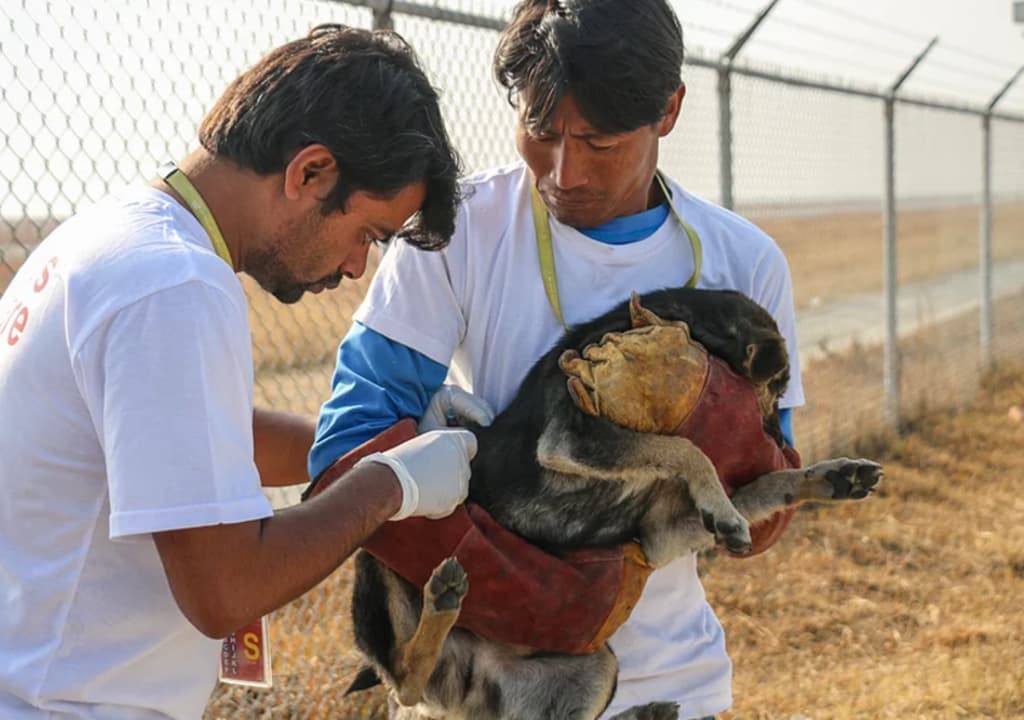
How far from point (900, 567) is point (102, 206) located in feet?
22.5

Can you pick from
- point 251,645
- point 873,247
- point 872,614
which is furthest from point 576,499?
point 873,247

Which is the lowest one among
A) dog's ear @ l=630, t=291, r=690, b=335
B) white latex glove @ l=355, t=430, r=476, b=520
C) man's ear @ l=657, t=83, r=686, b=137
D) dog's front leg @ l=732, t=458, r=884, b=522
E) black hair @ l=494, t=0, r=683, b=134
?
dog's front leg @ l=732, t=458, r=884, b=522

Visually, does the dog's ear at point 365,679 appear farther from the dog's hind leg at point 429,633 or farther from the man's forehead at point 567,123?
the man's forehead at point 567,123

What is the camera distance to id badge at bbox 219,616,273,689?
266cm

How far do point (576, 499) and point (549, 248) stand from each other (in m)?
0.71

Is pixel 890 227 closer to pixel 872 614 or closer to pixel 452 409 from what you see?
pixel 872 614

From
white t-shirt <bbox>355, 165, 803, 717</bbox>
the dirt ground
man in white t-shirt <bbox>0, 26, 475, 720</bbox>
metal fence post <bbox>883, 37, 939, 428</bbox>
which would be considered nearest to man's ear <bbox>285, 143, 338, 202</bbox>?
man in white t-shirt <bbox>0, 26, 475, 720</bbox>

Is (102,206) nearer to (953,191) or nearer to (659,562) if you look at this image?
(659,562)

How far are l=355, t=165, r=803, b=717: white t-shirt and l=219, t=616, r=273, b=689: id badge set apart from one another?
774 mm

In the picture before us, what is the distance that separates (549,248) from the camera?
9.11 feet

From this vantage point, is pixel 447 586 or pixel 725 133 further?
pixel 725 133

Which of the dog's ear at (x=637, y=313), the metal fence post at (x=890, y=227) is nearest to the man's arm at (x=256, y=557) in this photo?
the dog's ear at (x=637, y=313)

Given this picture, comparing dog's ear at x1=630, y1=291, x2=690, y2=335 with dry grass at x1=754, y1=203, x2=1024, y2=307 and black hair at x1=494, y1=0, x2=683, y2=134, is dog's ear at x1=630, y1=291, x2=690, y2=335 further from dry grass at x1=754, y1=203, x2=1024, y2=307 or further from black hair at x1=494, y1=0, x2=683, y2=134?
dry grass at x1=754, y1=203, x2=1024, y2=307

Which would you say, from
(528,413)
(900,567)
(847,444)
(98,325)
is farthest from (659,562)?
(847,444)
